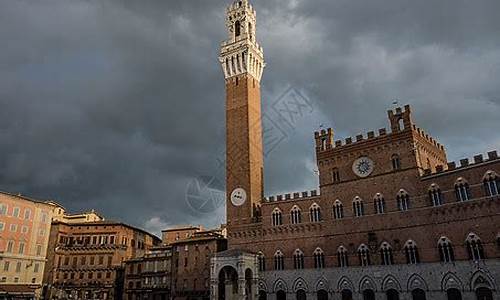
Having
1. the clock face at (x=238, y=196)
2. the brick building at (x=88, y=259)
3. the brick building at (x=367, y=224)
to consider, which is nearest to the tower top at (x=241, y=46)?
the brick building at (x=367, y=224)

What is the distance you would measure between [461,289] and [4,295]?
49.8 meters

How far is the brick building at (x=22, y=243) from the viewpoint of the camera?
4984 cm

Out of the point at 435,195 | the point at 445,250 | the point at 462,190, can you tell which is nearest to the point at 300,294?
the point at 445,250

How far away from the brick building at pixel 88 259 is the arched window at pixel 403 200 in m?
42.2

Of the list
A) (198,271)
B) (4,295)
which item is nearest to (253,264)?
(198,271)

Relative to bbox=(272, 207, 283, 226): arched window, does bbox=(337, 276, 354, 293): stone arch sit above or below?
below

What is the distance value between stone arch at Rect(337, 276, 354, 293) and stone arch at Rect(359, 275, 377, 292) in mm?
Answer: 962

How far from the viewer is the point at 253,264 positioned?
4494cm

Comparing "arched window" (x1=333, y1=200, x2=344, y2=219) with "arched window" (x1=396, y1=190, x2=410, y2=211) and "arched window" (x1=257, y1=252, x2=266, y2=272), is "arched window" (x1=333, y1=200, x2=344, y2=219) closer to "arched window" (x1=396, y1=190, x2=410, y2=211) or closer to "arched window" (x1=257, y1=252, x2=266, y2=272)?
"arched window" (x1=396, y1=190, x2=410, y2=211)

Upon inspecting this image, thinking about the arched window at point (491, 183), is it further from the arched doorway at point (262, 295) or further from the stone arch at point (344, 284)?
the arched doorway at point (262, 295)

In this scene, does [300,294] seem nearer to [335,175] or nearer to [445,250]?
[335,175]

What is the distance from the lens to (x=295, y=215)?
45.6 m

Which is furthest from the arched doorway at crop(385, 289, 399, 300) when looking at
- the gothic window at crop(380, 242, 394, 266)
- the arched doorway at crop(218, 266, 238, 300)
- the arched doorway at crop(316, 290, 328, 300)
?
the arched doorway at crop(218, 266, 238, 300)

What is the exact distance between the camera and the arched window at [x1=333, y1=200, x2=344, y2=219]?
4228cm
